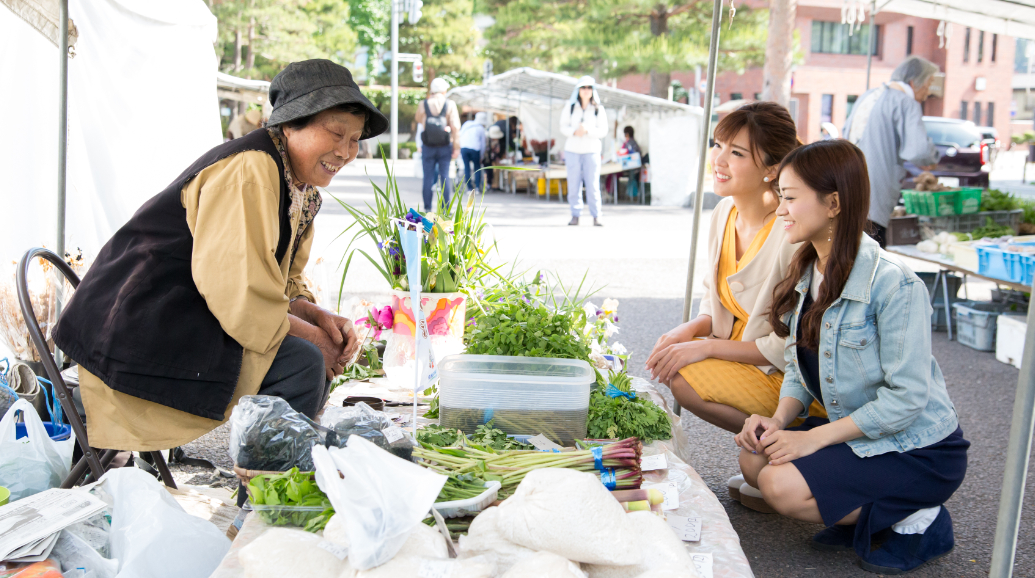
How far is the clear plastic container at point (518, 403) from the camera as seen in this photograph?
7.61 feet

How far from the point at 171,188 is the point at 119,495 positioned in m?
0.87

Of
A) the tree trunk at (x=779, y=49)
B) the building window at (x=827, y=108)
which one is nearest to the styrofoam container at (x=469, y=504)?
the tree trunk at (x=779, y=49)

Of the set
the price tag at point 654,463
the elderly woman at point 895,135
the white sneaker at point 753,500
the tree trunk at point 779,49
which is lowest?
the white sneaker at point 753,500

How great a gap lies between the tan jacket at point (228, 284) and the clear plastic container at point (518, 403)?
0.56 metres

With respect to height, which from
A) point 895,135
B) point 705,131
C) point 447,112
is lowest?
point 705,131

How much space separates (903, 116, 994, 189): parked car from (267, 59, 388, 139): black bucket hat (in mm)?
8656

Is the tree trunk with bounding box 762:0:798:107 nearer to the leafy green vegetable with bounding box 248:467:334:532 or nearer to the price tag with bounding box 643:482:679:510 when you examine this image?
the price tag with bounding box 643:482:679:510

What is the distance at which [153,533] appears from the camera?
1904mm

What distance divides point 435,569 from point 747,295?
2.08m

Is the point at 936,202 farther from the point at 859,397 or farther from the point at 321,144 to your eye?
the point at 321,144

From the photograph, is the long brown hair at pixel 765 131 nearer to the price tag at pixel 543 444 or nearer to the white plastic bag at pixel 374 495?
the price tag at pixel 543 444

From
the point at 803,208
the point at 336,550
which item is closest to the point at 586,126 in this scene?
the point at 803,208

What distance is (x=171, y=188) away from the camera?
7.55ft

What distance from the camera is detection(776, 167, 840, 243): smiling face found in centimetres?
248
